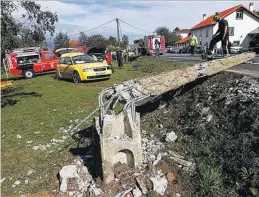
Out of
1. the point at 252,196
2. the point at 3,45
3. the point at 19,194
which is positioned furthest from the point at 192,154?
the point at 3,45

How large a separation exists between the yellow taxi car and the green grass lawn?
2.26 m

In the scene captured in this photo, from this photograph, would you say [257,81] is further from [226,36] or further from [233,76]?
[226,36]

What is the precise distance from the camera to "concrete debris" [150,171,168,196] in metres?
4.62

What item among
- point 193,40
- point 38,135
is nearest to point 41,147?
point 38,135

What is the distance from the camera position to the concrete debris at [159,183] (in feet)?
15.2

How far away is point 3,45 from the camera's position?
926cm

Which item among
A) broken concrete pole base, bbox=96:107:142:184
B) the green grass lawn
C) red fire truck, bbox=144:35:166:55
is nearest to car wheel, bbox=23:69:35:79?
the green grass lawn

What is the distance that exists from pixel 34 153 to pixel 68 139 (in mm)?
922

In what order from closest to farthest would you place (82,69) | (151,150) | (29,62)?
1. (151,150)
2. (82,69)
3. (29,62)

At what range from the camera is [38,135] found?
722 centimetres

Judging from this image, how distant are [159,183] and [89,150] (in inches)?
77.2

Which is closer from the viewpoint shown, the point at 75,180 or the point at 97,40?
the point at 75,180

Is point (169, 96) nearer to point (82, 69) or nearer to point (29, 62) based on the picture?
point (82, 69)

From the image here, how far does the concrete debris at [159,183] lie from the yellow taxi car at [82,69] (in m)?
10.6
